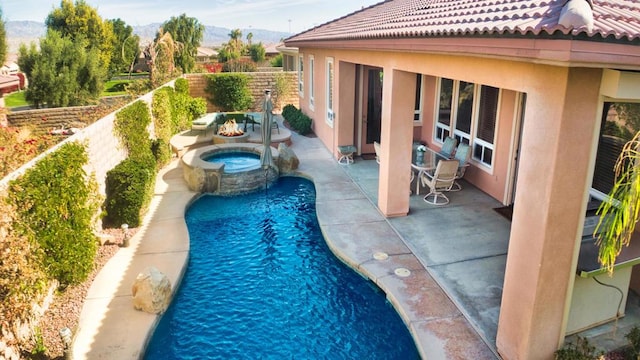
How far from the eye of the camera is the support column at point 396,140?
975cm

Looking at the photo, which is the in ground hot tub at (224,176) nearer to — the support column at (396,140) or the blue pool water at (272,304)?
the blue pool water at (272,304)

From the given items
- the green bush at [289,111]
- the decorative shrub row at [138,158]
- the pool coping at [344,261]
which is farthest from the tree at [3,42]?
the pool coping at [344,261]

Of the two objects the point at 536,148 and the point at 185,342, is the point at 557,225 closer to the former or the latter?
the point at 536,148

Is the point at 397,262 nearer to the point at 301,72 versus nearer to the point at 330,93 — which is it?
the point at 330,93

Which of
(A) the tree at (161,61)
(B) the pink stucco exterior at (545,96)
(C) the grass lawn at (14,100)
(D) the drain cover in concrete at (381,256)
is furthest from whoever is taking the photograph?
(C) the grass lawn at (14,100)

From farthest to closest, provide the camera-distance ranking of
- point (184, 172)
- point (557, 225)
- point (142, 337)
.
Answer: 1. point (184, 172)
2. point (142, 337)
3. point (557, 225)

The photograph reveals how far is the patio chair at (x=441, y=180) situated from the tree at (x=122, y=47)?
140 feet

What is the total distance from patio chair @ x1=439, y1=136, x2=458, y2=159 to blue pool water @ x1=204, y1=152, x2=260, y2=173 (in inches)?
230

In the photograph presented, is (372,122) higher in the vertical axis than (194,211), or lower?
higher

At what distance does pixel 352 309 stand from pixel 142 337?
336cm

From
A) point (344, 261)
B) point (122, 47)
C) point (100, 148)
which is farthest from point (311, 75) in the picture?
point (122, 47)

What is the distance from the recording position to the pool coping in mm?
6371

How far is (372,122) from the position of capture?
1606 cm

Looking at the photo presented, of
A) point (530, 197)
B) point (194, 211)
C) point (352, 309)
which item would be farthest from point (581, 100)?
point (194, 211)
